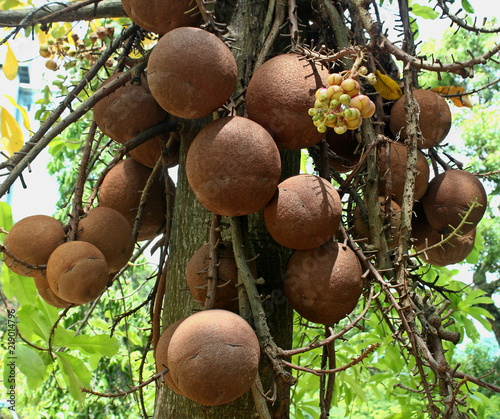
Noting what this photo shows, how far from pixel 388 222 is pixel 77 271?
0.71 m

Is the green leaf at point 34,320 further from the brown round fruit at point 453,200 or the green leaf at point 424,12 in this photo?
the green leaf at point 424,12

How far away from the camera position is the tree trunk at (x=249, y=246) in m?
1.12

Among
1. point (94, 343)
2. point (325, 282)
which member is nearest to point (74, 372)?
point (94, 343)

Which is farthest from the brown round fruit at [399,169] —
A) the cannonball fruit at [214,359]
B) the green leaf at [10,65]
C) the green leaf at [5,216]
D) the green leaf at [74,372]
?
the green leaf at [10,65]

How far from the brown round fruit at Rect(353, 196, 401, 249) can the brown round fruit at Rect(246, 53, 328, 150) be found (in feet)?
0.83

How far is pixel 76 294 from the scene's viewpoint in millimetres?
1095

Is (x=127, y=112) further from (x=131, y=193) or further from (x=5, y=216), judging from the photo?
(x=5, y=216)

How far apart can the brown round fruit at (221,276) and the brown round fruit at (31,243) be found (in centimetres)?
37

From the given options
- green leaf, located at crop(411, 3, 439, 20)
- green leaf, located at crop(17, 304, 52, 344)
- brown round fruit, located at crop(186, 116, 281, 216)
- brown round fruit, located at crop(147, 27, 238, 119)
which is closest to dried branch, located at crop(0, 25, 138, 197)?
brown round fruit, located at crop(147, 27, 238, 119)

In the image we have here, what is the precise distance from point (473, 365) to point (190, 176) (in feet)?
27.9

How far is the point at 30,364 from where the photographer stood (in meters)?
1.47

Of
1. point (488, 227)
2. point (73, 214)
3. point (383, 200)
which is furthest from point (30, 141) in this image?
point (488, 227)

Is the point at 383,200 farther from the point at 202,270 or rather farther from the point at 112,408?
the point at 112,408

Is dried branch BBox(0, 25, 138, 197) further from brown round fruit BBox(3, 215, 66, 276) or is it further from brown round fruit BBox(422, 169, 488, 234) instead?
brown round fruit BBox(422, 169, 488, 234)
